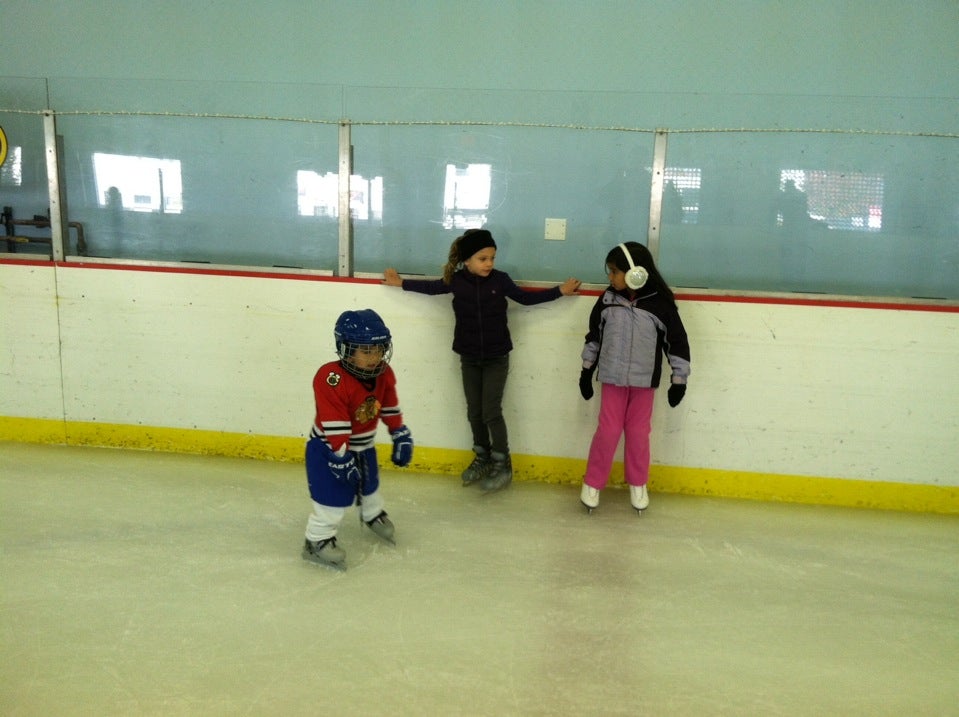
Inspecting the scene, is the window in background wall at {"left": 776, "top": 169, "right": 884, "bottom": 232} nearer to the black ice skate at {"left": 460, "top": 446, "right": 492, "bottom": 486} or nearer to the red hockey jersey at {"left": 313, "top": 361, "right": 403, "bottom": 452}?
the black ice skate at {"left": 460, "top": 446, "right": 492, "bottom": 486}

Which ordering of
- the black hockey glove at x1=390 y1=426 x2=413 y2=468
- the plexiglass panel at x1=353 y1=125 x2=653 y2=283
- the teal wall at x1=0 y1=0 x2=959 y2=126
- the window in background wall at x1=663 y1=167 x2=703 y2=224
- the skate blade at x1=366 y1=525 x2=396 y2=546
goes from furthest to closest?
1. the teal wall at x1=0 y1=0 x2=959 y2=126
2. the plexiglass panel at x1=353 y1=125 x2=653 y2=283
3. the window in background wall at x1=663 y1=167 x2=703 y2=224
4. the skate blade at x1=366 y1=525 x2=396 y2=546
5. the black hockey glove at x1=390 y1=426 x2=413 y2=468

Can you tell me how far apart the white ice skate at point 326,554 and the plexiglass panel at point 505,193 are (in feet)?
5.45

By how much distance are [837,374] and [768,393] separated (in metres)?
0.33

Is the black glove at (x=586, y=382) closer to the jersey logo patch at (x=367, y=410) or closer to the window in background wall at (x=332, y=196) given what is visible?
the jersey logo patch at (x=367, y=410)

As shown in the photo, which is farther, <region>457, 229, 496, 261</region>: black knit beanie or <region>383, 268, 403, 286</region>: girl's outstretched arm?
<region>383, 268, 403, 286</region>: girl's outstretched arm

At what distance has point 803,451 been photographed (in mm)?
3639

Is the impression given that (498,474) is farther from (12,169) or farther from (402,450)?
(12,169)

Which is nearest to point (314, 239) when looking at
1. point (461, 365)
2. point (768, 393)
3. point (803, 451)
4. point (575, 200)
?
point (461, 365)

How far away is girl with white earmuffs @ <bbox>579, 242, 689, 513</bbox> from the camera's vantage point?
10.7ft

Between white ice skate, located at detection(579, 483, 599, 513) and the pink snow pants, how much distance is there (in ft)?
0.07

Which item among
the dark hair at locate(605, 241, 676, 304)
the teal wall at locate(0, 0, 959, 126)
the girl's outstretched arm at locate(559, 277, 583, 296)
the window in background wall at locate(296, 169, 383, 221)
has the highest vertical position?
the teal wall at locate(0, 0, 959, 126)

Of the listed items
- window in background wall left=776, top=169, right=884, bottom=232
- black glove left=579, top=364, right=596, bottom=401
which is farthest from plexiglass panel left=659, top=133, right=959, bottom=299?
black glove left=579, top=364, right=596, bottom=401

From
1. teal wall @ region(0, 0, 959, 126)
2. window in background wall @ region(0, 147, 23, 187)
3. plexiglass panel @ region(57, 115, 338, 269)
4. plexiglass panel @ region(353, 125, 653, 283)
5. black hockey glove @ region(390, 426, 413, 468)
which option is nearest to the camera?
black hockey glove @ region(390, 426, 413, 468)

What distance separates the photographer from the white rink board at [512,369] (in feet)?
11.6
